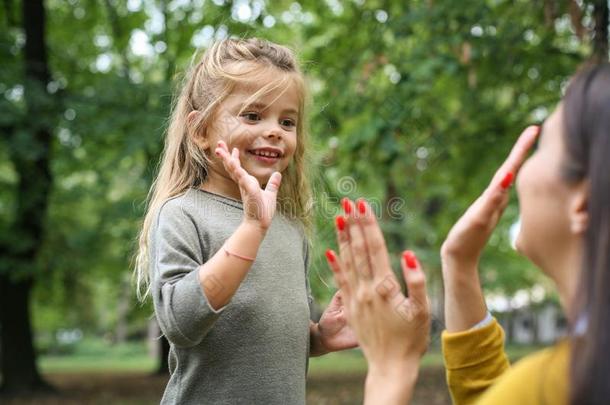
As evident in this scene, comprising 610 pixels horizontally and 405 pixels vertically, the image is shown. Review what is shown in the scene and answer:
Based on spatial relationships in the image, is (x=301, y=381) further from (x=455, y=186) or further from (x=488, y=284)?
(x=488, y=284)

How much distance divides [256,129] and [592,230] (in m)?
1.19

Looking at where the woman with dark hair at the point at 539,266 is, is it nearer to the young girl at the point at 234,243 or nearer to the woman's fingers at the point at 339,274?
the woman's fingers at the point at 339,274

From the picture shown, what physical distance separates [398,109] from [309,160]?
3239 millimetres

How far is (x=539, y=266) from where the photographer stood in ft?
4.29

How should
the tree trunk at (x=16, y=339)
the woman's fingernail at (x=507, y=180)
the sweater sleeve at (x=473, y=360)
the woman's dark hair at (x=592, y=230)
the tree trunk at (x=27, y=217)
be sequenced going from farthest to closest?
the tree trunk at (x=16, y=339) → the tree trunk at (x=27, y=217) → the sweater sleeve at (x=473, y=360) → the woman's fingernail at (x=507, y=180) → the woman's dark hair at (x=592, y=230)

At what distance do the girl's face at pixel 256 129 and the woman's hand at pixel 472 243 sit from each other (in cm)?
73

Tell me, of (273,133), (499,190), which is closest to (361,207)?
(499,190)

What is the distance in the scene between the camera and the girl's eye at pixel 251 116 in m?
2.07

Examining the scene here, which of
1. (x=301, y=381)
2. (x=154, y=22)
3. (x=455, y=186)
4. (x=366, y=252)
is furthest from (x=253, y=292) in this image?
(x=154, y=22)

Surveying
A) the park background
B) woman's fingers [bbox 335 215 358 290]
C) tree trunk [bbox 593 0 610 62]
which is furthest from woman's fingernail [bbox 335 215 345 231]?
tree trunk [bbox 593 0 610 62]

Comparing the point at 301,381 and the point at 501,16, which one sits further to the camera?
the point at 501,16

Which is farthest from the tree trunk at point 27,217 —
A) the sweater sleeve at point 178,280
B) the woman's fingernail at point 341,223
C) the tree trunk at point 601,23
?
the woman's fingernail at point 341,223

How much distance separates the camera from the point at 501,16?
21.1 ft

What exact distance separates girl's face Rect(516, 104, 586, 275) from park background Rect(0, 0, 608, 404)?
2.58ft
